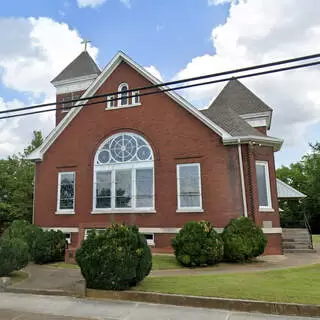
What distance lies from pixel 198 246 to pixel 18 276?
6.04m

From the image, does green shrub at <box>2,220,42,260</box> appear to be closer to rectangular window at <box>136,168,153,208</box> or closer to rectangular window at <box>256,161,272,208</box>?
rectangular window at <box>136,168,153,208</box>

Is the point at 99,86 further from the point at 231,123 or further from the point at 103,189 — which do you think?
the point at 231,123

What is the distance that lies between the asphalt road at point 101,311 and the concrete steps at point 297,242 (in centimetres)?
1107

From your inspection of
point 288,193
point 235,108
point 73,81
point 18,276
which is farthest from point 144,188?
point 73,81

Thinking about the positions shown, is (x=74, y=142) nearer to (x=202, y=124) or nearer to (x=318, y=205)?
(x=202, y=124)

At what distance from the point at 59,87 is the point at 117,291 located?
19849mm

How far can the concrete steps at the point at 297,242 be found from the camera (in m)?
16.3

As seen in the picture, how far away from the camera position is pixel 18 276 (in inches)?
408

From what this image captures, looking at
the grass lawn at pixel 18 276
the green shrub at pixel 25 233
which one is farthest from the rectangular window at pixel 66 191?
the grass lawn at pixel 18 276

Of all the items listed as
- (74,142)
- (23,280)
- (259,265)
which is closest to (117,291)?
(23,280)

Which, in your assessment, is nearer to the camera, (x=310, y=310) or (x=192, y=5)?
(x=310, y=310)

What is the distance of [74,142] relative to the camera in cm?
1761

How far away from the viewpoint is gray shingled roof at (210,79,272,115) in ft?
69.2

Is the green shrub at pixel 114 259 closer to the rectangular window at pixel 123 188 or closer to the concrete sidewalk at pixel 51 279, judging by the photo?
the concrete sidewalk at pixel 51 279
